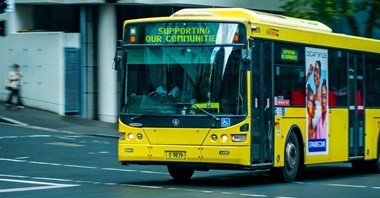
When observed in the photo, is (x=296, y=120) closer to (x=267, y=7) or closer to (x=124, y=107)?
(x=124, y=107)

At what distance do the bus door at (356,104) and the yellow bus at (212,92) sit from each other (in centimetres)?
254

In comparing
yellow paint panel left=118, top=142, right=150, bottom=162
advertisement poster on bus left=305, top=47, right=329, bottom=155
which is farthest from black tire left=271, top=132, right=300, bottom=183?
yellow paint panel left=118, top=142, right=150, bottom=162

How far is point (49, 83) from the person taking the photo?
3669 cm

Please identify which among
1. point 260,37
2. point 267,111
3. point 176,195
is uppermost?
point 260,37

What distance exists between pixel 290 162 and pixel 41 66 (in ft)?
69.3

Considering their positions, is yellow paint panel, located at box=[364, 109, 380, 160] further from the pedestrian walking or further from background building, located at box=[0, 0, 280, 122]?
the pedestrian walking

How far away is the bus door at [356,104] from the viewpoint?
20.0 m

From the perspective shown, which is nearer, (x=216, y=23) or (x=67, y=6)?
(x=216, y=23)

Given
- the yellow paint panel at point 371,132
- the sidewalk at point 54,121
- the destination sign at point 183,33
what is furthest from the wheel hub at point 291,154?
the sidewalk at point 54,121

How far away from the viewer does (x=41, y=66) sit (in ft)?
121

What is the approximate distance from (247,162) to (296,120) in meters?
2.33

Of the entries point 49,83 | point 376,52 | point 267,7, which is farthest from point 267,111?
point 267,7

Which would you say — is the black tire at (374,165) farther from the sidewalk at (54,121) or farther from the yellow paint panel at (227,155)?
the sidewalk at (54,121)

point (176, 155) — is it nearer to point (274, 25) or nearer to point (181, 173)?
point (181, 173)
